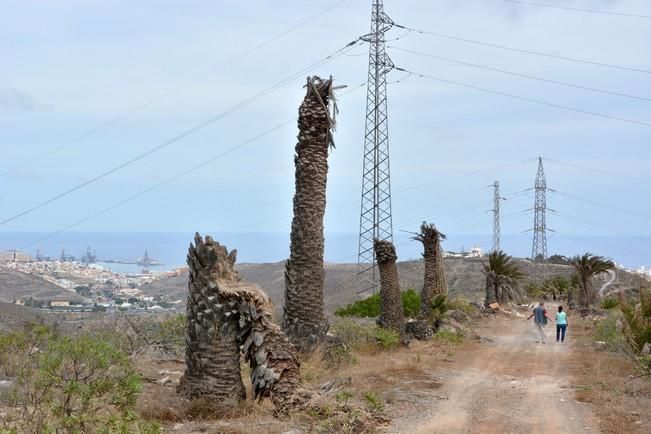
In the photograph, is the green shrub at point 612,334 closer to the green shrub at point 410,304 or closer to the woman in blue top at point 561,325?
the woman in blue top at point 561,325

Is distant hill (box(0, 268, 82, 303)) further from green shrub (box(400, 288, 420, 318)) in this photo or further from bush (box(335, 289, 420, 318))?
green shrub (box(400, 288, 420, 318))

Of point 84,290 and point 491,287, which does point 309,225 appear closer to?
point 491,287

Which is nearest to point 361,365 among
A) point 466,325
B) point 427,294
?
point 427,294

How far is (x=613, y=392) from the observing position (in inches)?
488

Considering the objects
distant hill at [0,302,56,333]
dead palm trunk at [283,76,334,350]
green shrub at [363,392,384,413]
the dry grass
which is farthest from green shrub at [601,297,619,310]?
green shrub at [363,392,384,413]

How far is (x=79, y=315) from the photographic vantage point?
864 inches

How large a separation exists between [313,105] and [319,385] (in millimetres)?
6371

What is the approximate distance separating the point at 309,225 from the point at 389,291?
20.7 ft

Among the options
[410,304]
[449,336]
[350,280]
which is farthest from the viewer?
[350,280]

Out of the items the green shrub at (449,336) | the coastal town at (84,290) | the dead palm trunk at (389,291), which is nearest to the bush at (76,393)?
the dead palm trunk at (389,291)

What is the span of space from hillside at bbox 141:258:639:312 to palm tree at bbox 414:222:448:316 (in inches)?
474

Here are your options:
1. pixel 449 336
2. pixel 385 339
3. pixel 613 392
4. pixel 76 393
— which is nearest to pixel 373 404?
pixel 76 393

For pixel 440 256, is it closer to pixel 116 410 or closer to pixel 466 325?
pixel 466 325

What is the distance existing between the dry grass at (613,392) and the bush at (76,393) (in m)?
6.42
